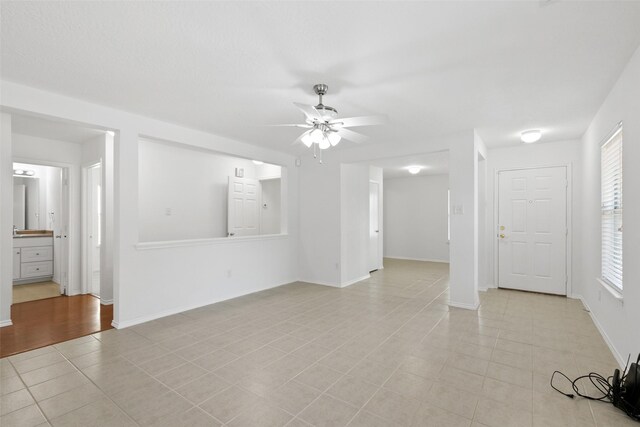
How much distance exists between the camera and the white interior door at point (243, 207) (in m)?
6.18

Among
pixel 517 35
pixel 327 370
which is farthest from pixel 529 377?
pixel 517 35

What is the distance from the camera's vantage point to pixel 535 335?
3256mm

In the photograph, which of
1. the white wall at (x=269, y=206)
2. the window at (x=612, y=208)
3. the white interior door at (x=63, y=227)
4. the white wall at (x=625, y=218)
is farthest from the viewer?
the white wall at (x=269, y=206)

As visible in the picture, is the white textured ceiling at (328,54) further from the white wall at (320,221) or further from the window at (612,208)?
the white wall at (320,221)

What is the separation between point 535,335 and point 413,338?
135cm

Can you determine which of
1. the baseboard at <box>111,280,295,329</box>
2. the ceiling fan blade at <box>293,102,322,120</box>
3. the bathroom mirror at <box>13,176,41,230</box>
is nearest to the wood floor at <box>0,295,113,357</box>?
the baseboard at <box>111,280,295,329</box>

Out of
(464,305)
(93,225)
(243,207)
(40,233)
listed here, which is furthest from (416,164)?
(40,233)

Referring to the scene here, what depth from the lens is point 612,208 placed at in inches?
119

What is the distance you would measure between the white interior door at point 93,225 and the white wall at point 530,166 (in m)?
6.64

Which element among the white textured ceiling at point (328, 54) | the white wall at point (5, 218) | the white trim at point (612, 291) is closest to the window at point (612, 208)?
the white trim at point (612, 291)

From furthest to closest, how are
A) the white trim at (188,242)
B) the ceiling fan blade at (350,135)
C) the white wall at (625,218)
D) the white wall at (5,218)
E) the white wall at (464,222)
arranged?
the white wall at (464,222)
the white trim at (188,242)
the white wall at (5,218)
the ceiling fan blade at (350,135)
the white wall at (625,218)

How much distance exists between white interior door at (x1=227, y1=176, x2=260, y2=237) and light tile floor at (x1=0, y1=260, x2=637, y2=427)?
241 cm

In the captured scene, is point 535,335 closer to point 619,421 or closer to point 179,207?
point 619,421

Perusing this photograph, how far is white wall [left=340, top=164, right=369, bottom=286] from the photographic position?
5.55m
